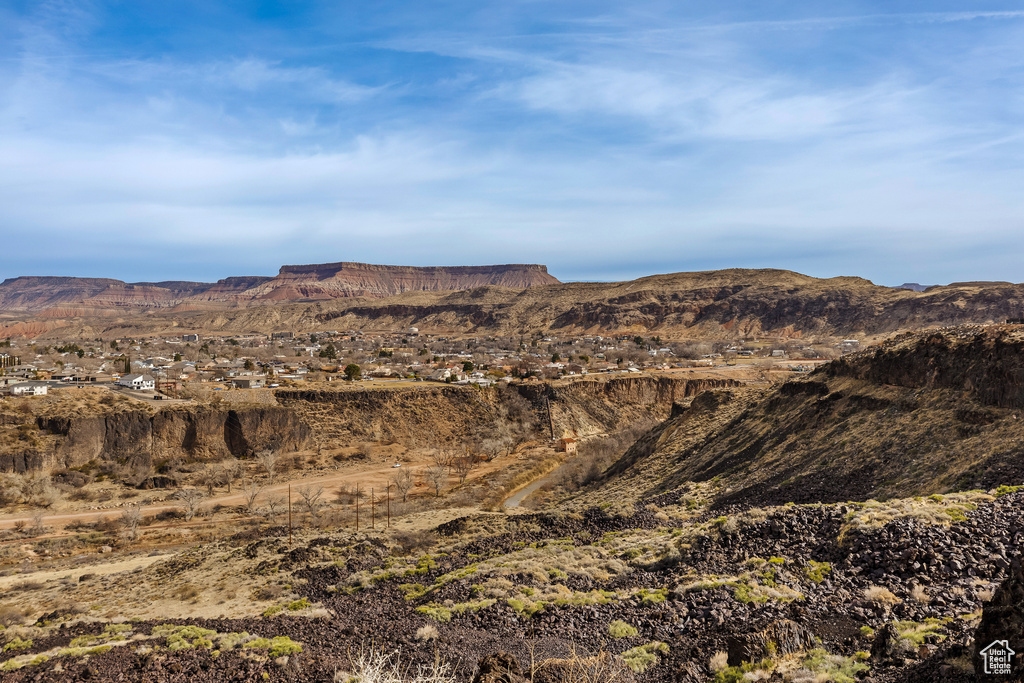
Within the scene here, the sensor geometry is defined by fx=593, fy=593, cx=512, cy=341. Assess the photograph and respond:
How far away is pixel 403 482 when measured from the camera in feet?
140

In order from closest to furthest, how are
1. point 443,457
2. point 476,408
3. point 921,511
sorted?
1. point 921,511
2. point 443,457
3. point 476,408

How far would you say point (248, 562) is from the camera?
71.0 feet

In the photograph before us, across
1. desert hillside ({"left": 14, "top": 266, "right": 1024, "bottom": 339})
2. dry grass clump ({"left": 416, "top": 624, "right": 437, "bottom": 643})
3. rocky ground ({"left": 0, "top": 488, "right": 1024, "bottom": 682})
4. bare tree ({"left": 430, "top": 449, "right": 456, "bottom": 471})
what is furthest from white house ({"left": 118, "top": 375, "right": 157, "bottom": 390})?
desert hillside ({"left": 14, "top": 266, "right": 1024, "bottom": 339})

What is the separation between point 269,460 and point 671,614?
4216 centimetres

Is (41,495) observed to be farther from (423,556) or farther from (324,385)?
(423,556)

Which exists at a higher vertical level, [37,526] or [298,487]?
[37,526]

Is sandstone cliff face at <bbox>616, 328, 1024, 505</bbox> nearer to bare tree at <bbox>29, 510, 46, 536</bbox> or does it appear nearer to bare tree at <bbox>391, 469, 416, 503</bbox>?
bare tree at <bbox>391, 469, 416, 503</bbox>

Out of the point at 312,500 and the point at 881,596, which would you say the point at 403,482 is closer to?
the point at 312,500

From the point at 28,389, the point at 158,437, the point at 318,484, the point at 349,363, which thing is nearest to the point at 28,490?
the point at 158,437

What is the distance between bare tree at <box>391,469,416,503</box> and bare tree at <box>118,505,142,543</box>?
15.0 m

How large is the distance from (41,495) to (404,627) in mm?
41675

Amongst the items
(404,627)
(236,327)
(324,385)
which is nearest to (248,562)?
(404,627)

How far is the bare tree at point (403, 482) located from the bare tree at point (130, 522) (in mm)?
15026

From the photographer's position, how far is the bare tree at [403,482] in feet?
132
